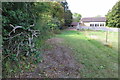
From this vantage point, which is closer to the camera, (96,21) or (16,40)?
(16,40)

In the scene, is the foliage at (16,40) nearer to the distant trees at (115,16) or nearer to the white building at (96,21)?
the distant trees at (115,16)

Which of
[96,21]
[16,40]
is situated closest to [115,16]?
[96,21]

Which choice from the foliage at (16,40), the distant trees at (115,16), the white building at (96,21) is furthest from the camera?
the white building at (96,21)

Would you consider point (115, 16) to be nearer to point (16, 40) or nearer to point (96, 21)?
point (96, 21)

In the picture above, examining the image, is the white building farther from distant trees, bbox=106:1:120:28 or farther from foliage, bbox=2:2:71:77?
foliage, bbox=2:2:71:77

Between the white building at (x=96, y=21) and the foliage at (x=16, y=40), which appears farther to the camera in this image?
the white building at (x=96, y=21)

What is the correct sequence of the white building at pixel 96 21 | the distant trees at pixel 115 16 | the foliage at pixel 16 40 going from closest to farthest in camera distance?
the foliage at pixel 16 40, the distant trees at pixel 115 16, the white building at pixel 96 21

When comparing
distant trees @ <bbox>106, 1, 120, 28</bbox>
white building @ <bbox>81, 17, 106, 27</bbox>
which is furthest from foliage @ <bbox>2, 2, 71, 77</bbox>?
white building @ <bbox>81, 17, 106, 27</bbox>

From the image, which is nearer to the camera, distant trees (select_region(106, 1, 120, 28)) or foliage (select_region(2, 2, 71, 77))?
foliage (select_region(2, 2, 71, 77))

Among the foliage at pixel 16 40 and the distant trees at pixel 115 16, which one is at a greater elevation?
the distant trees at pixel 115 16

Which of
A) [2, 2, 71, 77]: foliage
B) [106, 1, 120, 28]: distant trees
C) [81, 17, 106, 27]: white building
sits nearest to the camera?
[2, 2, 71, 77]: foliage

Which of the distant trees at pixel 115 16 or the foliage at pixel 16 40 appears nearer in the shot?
the foliage at pixel 16 40

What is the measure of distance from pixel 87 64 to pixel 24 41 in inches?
90.1

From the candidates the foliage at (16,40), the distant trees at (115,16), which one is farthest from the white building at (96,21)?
the foliage at (16,40)
